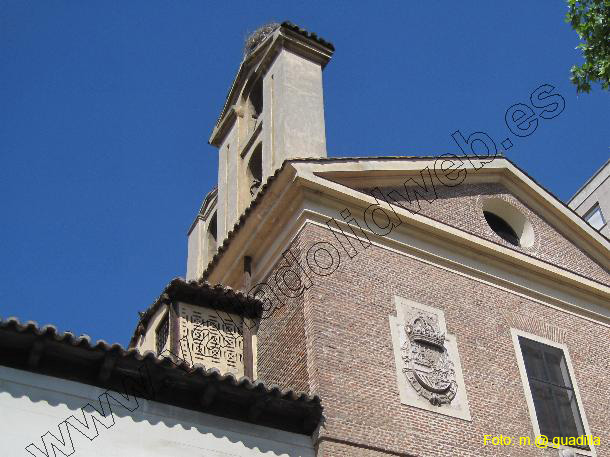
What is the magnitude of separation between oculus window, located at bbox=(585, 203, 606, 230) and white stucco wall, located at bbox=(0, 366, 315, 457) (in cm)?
2595

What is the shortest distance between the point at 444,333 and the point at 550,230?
454 cm

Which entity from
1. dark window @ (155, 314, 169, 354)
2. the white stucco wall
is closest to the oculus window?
dark window @ (155, 314, 169, 354)

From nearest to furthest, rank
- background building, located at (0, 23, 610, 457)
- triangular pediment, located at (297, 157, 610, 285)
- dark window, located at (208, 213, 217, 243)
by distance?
1. background building, located at (0, 23, 610, 457)
2. triangular pediment, located at (297, 157, 610, 285)
3. dark window, located at (208, 213, 217, 243)

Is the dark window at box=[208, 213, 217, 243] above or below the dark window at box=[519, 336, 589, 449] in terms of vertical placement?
above

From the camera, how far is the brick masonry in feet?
37.1

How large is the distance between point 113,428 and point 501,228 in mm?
8733

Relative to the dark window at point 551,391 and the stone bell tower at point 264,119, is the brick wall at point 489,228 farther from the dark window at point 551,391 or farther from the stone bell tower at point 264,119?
the stone bell tower at point 264,119

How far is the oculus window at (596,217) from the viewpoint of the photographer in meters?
34.0

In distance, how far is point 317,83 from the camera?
54.2ft

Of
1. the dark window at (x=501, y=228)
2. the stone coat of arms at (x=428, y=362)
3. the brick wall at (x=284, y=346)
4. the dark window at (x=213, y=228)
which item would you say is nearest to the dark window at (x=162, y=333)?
the brick wall at (x=284, y=346)

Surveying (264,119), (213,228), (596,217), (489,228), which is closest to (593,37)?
(489,228)

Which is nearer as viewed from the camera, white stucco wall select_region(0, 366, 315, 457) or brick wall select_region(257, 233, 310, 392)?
white stucco wall select_region(0, 366, 315, 457)

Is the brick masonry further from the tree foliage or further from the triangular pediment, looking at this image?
the tree foliage

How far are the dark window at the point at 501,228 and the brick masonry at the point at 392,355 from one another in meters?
1.19
